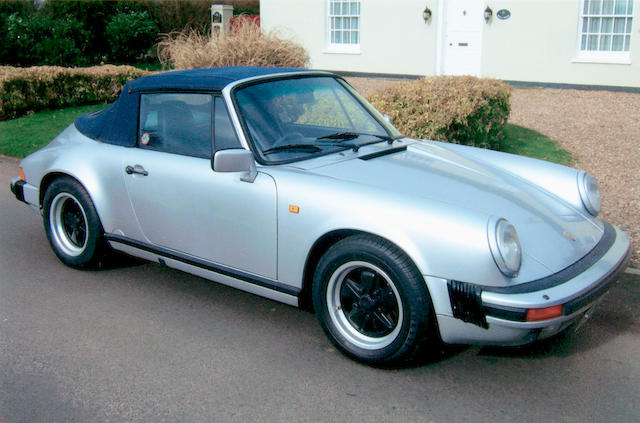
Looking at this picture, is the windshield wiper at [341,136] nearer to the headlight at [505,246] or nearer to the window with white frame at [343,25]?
the headlight at [505,246]

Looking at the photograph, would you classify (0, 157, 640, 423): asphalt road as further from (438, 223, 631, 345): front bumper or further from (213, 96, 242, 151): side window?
(213, 96, 242, 151): side window

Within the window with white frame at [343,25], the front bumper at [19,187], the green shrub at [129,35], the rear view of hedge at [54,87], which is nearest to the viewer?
the front bumper at [19,187]

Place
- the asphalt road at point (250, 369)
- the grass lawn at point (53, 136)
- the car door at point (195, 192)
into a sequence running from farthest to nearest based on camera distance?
the grass lawn at point (53, 136)
the car door at point (195, 192)
the asphalt road at point (250, 369)

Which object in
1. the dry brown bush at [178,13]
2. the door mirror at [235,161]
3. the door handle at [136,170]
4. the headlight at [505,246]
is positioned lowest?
the headlight at [505,246]

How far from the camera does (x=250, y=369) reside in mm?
3547

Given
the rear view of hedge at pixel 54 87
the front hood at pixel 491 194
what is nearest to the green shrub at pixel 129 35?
the rear view of hedge at pixel 54 87

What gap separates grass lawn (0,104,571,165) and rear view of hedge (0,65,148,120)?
0.25 meters

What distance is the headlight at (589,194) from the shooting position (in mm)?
4148

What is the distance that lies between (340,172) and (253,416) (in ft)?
4.85

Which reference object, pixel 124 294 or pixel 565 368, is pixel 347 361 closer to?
pixel 565 368

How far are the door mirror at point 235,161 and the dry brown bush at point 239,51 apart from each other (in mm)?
7261

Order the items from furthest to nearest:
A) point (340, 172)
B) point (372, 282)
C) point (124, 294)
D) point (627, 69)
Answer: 1. point (627, 69)
2. point (124, 294)
3. point (340, 172)
4. point (372, 282)

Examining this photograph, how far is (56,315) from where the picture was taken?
13.9ft

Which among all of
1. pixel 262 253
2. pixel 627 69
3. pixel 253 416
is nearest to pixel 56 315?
pixel 262 253
